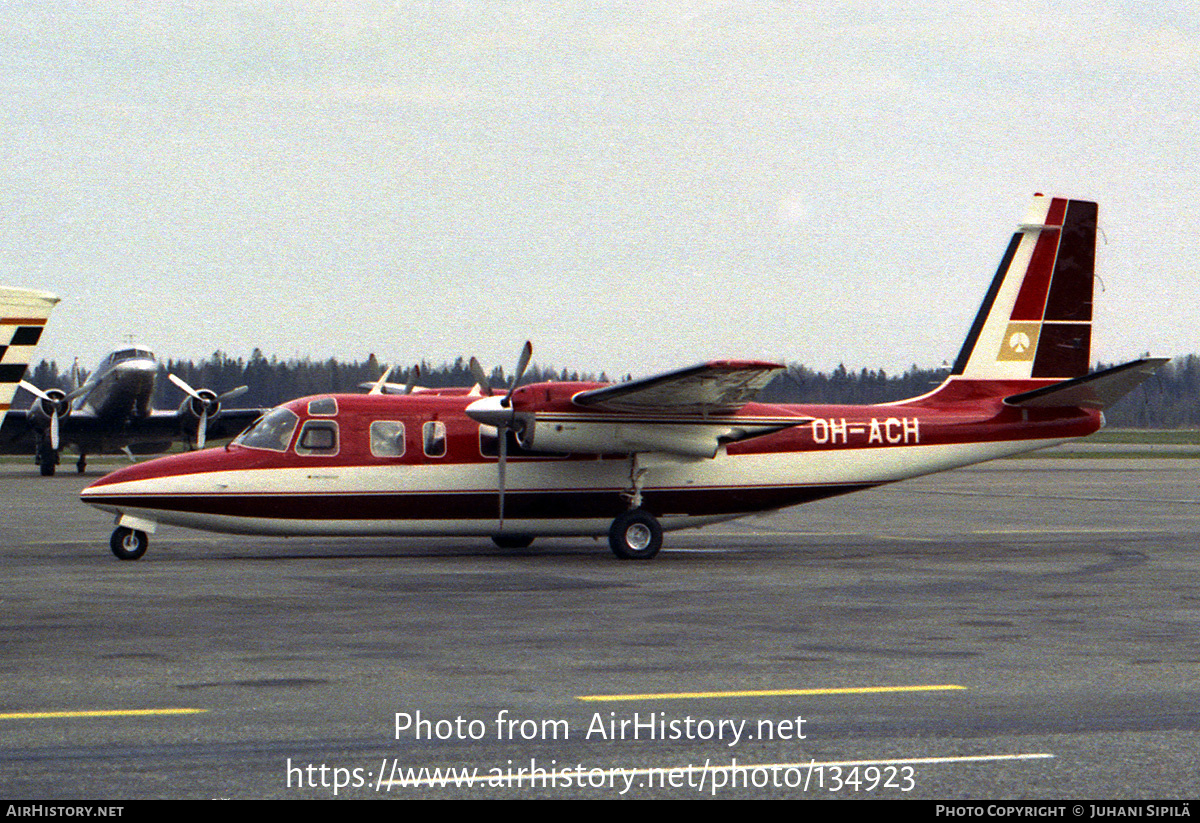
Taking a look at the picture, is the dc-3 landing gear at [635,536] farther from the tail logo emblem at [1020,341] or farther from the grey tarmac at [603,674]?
the tail logo emblem at [1020,341]

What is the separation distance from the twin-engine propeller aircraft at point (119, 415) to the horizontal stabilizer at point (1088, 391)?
102 feet

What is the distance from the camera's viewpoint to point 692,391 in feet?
62.7

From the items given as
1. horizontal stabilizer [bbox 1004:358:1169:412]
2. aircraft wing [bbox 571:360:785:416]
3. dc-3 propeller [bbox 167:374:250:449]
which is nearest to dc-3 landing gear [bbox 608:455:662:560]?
aircraft wing [bbox 571:360:785:416]

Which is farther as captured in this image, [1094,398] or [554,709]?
[1094,398]

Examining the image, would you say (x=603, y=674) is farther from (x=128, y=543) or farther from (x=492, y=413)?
(x=128, y=543)

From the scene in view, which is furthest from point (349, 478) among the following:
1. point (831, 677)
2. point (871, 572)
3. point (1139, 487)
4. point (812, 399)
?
point (812, 399)

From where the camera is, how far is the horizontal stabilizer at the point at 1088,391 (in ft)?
66.9

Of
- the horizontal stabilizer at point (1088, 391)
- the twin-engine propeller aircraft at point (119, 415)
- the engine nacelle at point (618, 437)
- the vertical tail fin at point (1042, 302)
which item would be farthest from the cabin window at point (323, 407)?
the twin-engine propeller aircraft at point (119, 415)

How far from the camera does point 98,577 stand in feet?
54.6

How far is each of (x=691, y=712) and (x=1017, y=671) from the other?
3135 millimetres

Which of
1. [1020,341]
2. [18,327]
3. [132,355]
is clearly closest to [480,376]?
[1020,341]

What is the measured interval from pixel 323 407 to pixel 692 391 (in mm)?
5766

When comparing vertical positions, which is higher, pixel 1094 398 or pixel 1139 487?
pixel 1094 398
